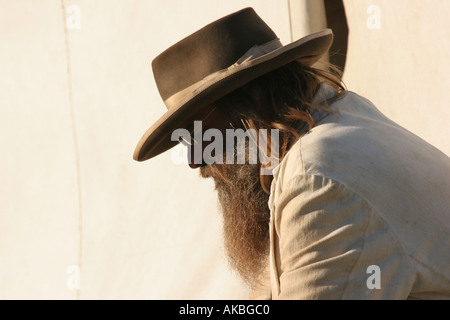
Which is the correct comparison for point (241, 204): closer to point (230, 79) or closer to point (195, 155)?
point (195, 155)

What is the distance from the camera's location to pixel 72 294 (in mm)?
3598

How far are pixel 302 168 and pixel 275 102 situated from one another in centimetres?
39

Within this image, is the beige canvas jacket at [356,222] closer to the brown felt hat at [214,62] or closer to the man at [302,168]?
the man at [302,168]

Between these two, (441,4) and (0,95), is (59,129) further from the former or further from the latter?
(441,4)

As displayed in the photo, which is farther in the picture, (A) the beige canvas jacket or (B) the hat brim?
(B) the hat brim

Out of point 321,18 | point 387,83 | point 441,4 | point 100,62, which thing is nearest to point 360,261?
point 441,4

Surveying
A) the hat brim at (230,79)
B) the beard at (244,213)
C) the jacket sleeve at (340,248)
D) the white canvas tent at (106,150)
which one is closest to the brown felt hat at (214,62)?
the hat brim at (230,79)

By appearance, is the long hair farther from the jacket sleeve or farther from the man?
the jacket sleeve

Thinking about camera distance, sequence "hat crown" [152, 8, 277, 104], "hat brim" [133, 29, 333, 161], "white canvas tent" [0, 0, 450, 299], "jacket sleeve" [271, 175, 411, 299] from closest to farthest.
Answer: "jacket sleeve" [271, 175, 411, 299] < "hat brim" [133, 29, 333, 161] < "hat crown" [152, 8, 277, 104] < "white canvas tent" [0, 0, 450, 299]

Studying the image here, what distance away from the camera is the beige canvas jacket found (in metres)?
1.52

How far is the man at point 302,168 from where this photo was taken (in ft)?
5.02

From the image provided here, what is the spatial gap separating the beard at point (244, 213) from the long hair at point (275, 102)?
0.06 metres

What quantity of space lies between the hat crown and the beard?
281 millimetres

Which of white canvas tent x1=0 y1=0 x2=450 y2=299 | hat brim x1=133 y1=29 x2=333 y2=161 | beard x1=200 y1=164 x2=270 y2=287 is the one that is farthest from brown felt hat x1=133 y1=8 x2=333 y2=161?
white canvas tent x1=0 y1=0 x2=450 y2=299
